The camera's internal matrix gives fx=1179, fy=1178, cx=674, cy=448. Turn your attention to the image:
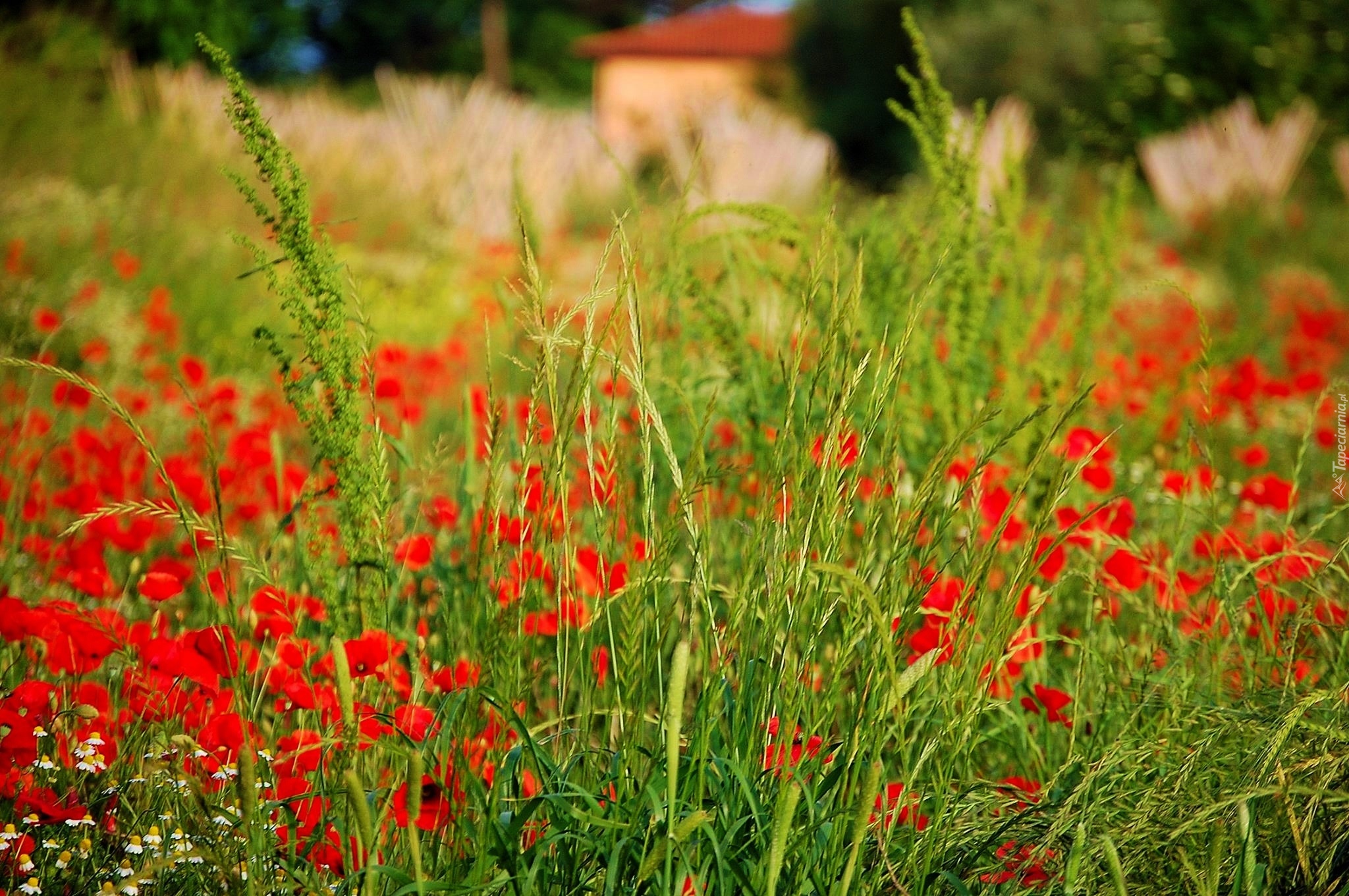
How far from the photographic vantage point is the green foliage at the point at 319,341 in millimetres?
1347

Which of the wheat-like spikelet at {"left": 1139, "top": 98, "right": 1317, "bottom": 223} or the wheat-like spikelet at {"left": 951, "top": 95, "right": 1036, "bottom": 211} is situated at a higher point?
the wheat-like spikelet at {"left": 951, "top": 95, "right": 1036, "bottom": 211}

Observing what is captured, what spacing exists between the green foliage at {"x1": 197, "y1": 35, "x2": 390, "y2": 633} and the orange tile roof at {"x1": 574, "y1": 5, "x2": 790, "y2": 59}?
33.6m

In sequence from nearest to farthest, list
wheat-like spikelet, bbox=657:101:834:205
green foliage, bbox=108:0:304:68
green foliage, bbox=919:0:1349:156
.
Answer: green foliage, bbox=108:0:304:68, wheat-like spikelet, bbox=657:101:834:205, green foliage, bbox=919:0:1349:156

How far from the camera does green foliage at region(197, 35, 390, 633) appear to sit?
4.42 feet

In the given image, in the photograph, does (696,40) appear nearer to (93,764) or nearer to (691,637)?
(691,637)

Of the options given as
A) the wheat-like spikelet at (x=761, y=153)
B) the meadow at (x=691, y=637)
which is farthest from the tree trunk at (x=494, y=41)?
the meadow at (x=691, y=637)

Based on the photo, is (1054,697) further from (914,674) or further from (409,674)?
(409,674)

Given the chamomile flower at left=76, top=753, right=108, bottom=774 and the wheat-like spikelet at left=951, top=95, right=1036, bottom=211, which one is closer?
the chamomile flower at left=76, top=753, right=108, bottom=774

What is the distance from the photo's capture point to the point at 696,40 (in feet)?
118

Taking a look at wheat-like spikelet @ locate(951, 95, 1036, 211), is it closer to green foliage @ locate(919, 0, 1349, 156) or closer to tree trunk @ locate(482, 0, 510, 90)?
green foliage @ locate(919, 0, 1349, 156)

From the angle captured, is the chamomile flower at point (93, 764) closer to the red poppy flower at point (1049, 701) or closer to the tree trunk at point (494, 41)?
the red poppy flower at point (1049, 701)

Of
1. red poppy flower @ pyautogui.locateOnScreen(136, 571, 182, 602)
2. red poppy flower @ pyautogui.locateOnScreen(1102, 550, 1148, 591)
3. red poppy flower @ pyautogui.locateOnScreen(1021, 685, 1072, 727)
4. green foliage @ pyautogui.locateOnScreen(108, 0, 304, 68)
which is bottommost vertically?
red poppy flower @ pyautogui.locateOnScreen(1021, 685, 1072, 727)

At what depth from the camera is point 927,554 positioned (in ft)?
4.01

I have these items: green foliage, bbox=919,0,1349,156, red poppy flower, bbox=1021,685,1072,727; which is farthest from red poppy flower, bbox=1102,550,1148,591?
green foliage, bbox=919,0,1349,156
